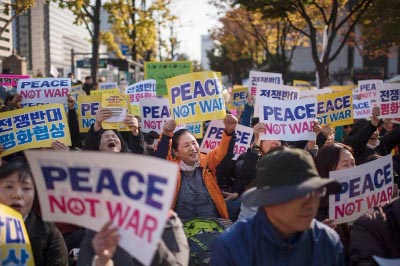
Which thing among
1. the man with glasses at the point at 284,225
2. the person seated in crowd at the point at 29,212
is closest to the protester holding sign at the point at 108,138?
the person seated in crowd at the point at 29,212

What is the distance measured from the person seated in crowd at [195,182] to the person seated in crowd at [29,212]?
138 cm

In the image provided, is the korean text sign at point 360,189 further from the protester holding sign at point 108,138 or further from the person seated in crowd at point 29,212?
the protester holding sign at point 108,138

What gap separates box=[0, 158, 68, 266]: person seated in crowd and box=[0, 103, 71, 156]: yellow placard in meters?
2.44

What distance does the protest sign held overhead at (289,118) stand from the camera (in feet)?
17.9

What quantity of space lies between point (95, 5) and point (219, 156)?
11.5 meters

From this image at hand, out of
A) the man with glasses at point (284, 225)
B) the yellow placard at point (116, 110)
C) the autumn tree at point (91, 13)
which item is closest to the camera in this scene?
the man with glasses at point (284, 225)

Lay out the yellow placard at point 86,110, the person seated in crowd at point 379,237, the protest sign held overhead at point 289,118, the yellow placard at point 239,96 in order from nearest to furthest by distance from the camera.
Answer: the person seated in crowd at point 379,237, the protest sign held overhead at point 289,118, the yellow placard at point 86,110, the yellow placard at point 239,96

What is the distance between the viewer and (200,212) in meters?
4.27

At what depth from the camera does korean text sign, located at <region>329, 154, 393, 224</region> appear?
11.5ft

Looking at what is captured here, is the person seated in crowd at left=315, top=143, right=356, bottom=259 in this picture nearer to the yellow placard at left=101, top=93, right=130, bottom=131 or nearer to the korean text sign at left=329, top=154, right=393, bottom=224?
the korean text sign at left=329, top=154, right=393, bottom=224

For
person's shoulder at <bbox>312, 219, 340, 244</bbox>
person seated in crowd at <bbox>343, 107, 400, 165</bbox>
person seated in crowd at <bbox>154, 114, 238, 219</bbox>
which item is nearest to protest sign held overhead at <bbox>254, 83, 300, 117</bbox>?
person seated in crowd at <bbox>343, 107, 400, 165</bbox>

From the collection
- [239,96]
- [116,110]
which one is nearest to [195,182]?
[116,110]

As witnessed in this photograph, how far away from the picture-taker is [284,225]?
7.58 ft

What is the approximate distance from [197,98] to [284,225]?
3.83m
